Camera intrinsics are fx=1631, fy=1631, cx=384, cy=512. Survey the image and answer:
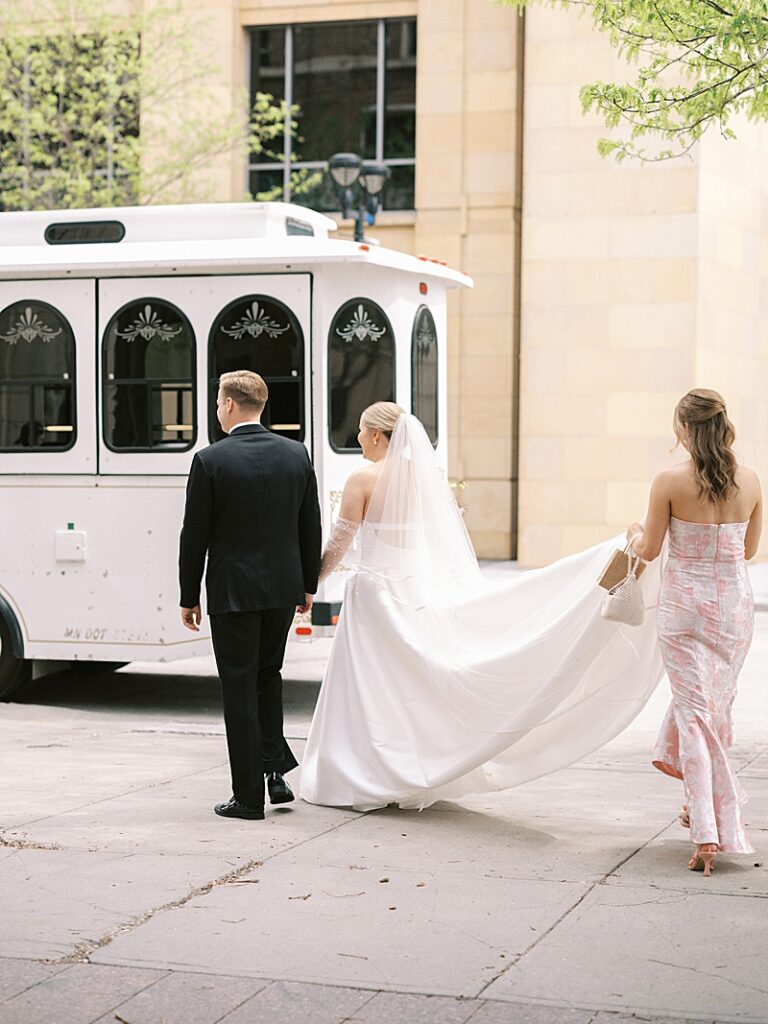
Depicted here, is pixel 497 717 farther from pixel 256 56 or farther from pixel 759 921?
pixel 256 56

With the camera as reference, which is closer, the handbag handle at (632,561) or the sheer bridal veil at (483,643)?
the handbag handle at (632,561)

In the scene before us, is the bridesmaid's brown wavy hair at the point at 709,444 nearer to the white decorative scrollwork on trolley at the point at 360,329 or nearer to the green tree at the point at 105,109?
the white decorative scrollwork on trolley at the point at 360,329

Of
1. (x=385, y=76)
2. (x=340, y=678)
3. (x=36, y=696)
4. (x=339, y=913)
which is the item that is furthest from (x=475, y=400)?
(x=339, y=913)

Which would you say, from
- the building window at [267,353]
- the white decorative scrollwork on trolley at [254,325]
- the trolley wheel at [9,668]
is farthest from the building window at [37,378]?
the trolley wheel at [9,668]

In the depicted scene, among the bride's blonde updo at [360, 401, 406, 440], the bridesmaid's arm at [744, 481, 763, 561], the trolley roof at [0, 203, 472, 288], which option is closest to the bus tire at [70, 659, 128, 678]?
the trolley roof at [0, 203, 472, 288]

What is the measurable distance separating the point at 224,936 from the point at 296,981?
22.0 inches

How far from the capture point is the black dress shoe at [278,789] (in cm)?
773

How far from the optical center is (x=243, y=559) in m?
7.51

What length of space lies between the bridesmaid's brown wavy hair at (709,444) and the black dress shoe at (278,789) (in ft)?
8.11

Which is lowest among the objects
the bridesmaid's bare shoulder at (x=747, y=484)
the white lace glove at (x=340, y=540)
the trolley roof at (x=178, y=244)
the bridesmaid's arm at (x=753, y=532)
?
the white lace glove at (x=340, y=540)

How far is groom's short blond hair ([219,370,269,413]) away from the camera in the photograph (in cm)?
765

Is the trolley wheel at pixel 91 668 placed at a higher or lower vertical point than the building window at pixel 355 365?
lower

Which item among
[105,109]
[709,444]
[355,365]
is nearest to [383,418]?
[709,444]

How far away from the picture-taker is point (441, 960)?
5.31m
